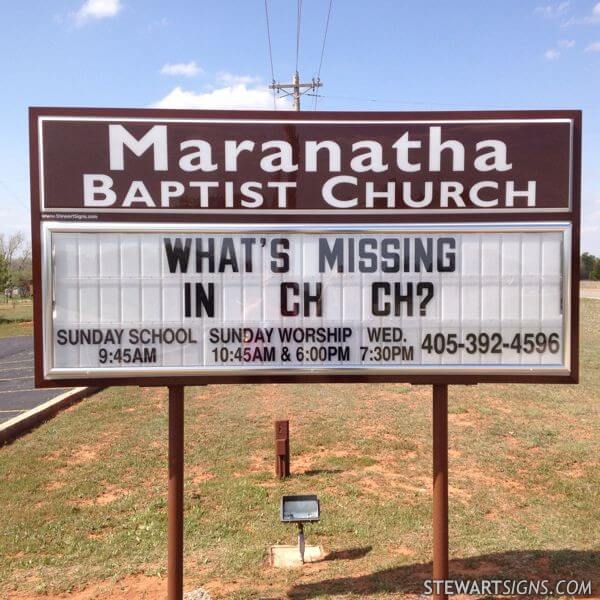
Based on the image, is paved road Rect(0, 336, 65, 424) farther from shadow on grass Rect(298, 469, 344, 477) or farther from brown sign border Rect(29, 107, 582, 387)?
brown sign border Rect(29, 107, 582, 387)

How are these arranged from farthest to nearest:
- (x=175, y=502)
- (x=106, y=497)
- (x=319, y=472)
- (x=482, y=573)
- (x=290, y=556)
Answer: (x=319, y=472)
(x=106, y=497)
(x=290, y=556)
(x=482, y=573)
(x=175, y=502)

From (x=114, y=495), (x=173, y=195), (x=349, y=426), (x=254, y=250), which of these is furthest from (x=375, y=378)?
(x=349, y=426)

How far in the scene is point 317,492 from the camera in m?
8.88

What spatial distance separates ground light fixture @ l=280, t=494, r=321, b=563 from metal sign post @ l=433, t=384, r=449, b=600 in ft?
5.22

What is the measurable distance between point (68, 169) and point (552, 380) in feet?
17.6

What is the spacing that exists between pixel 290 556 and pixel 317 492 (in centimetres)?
215

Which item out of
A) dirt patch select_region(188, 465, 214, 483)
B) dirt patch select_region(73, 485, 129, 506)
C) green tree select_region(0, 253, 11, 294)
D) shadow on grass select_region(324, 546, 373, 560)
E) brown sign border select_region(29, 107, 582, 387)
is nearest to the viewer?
brown sign border select_region(29, 107, 582, 387)

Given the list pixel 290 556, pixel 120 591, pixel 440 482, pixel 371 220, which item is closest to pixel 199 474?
pixel 290 556

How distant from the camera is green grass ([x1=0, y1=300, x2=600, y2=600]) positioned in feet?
21.3

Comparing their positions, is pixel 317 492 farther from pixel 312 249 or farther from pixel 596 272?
pixel 596 272

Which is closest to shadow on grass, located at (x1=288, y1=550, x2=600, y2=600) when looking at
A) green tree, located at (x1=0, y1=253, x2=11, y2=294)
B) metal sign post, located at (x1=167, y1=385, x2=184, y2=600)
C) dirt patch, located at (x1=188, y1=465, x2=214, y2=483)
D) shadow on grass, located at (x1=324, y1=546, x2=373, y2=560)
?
shadow on grass, located at (x1=324, y1=546, x2=373, y2=560)

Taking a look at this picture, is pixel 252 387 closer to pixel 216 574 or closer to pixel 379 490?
pixel 379 490

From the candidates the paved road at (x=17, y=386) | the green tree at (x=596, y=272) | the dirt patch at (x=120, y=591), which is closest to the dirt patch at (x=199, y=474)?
the dirt patch at (x=120, y=591)

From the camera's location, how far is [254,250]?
17.4 ft
